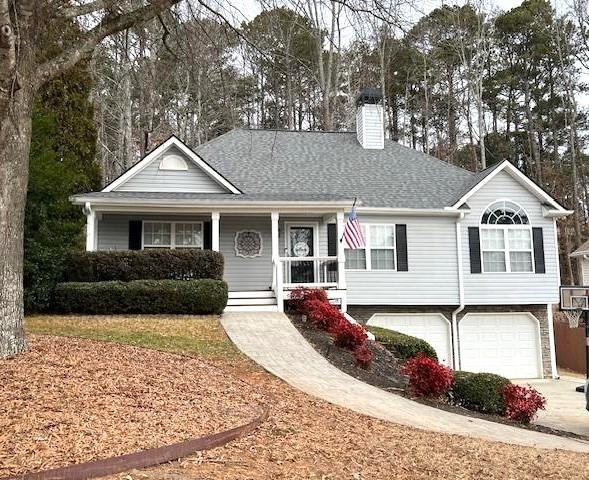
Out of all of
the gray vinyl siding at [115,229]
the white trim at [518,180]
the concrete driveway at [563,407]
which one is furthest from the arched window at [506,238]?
the gray vinyl siding at [115,229]

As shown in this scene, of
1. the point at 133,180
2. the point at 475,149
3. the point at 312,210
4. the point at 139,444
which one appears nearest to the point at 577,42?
the point at 475,149

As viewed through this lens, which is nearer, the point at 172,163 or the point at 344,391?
the point at 344,391

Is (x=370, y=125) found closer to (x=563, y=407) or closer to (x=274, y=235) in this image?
(x=274, y=235)

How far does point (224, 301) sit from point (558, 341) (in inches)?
563

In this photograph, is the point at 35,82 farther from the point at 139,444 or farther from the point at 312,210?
the point at 312,210

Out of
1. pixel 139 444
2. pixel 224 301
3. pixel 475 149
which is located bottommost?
pixel 139 444

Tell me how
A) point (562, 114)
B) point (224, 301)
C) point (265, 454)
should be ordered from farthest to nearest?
point (562, 114), point (224, 301), point (265, 454)

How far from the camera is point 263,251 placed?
17359 millimetres

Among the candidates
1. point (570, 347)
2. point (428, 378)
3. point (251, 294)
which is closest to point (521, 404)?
point (428, 378)

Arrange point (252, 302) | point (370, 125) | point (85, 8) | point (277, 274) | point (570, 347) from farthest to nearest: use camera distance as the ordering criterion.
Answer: point (570, 347) → point (370, 125) → point (252, 302) → point (277, 274) → point (85, 8)

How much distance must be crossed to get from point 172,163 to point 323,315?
6765 millimetres

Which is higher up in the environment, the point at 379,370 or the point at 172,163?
the point at 172,163

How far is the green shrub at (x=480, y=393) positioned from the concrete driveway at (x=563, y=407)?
1.24 meters

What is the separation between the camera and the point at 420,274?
1784cm
